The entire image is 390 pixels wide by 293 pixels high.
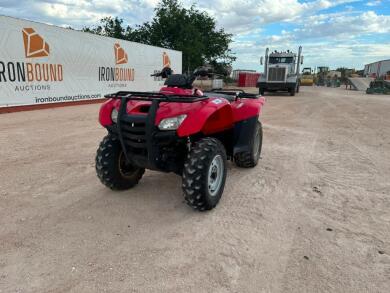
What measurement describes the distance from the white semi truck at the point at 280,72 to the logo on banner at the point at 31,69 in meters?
14.4

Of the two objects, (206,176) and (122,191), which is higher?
(206,176)

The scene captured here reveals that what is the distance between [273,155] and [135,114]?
3408mm

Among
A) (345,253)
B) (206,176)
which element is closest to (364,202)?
(345,253)

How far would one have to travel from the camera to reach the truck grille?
72.7 ft

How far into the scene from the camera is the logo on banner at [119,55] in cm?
1638

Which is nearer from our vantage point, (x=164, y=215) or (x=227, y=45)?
(x=164, y=215)

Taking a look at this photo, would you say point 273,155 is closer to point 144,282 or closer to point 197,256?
point 197,256

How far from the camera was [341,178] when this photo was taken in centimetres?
473

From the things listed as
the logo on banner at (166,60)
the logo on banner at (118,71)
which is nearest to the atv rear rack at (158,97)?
the logo on banner at (118,71)

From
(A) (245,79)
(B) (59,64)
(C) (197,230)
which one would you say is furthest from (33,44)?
(A) (245,79)

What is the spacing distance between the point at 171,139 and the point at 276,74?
20557 mm

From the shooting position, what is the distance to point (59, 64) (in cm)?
1302

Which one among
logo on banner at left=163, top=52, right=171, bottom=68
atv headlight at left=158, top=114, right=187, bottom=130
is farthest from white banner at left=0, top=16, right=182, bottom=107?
atv headlight at left=158, top=114, right=187, bottom=130

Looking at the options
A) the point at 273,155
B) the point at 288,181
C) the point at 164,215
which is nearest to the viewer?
the point at 164,215
